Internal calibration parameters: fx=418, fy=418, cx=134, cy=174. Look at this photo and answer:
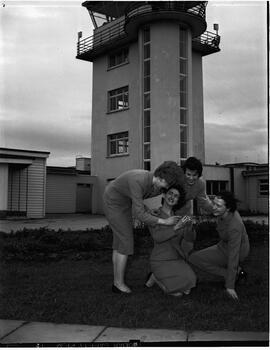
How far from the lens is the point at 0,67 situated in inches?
131

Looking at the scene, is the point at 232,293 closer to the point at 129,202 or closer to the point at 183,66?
the point at 129,202

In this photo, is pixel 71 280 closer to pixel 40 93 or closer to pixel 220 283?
pixel 220 283

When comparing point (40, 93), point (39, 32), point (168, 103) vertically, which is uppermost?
point (168, 103)

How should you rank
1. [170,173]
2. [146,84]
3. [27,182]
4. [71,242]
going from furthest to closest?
1. [146,84]
2. [27,182]
3. [71,242]
4. [170,173]

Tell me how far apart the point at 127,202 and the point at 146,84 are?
15527mm

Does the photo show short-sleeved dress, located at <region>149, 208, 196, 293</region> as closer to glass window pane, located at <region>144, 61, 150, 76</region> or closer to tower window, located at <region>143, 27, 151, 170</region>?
tower window, located at <region>143, 27, 151, 170</region>

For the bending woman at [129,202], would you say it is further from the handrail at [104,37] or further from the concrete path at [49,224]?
the handrail at [104,37]

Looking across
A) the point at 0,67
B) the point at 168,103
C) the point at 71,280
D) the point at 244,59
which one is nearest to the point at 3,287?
the point at 71,280

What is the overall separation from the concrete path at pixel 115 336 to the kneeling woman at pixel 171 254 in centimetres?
107

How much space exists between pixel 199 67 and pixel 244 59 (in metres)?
17.8

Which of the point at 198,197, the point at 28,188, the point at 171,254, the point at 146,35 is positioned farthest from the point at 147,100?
the point at 171,254

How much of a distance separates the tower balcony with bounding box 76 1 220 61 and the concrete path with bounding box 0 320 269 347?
13887 mm

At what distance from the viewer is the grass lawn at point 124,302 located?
320 cm

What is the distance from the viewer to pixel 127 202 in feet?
13.7
